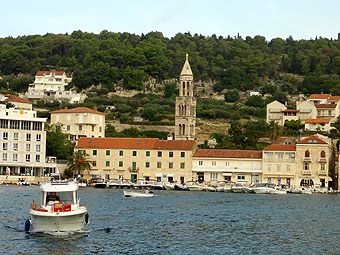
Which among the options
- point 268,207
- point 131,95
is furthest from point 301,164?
point 131,95

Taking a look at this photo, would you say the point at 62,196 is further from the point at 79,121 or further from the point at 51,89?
the point at 51,89

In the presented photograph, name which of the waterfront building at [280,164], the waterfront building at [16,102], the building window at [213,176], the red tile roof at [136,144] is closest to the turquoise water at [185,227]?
the waterfront building at [280,164]

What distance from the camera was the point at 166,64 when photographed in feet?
559

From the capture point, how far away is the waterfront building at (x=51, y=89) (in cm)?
14738

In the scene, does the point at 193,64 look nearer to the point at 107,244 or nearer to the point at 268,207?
the point at 268,207

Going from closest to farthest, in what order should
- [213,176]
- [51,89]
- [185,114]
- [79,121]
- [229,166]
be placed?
[229,166]
[213,176]
[79,121]
[185,114]
[51,89]

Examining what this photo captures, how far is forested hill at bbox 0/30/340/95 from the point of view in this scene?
6339 inches

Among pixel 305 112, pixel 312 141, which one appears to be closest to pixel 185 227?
pixel 312 141

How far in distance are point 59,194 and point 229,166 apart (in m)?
54.9

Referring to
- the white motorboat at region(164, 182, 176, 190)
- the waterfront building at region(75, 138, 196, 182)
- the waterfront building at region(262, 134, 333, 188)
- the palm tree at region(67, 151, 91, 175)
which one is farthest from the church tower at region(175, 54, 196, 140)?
the waterfront building at region(262, 134, 333, 188)

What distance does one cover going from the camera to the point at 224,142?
110 meters

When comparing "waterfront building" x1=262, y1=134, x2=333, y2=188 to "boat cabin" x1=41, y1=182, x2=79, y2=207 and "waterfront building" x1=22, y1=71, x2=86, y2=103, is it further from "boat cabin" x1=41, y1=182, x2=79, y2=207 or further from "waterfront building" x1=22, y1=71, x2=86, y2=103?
"waterfront building" x1=22, y1=71, x2=86, y2=103

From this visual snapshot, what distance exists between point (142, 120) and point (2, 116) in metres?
41.6

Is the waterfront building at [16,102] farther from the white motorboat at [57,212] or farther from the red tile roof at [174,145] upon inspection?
the white motorboat at [57,212]
